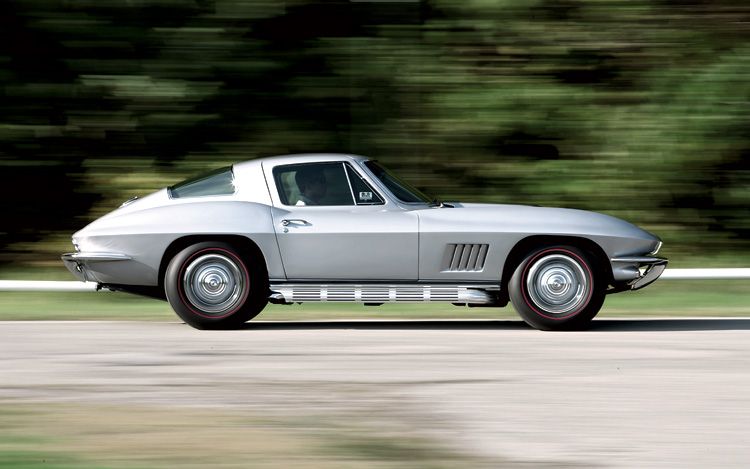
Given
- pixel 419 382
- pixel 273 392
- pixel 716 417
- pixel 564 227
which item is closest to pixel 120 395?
pixel 273 392

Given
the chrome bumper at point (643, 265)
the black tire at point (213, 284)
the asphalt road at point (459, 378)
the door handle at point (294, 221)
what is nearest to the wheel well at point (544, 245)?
the chrome bumper at point (643, 265)

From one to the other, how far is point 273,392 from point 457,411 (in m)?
1.17

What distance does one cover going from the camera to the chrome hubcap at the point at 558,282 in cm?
978

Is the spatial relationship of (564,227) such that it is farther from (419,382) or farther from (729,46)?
(729,46)

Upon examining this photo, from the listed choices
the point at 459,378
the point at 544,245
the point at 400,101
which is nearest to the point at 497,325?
the point at 544,245

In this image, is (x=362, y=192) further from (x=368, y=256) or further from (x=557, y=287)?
(x=557, y=287)

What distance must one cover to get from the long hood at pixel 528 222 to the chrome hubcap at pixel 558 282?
24 cm

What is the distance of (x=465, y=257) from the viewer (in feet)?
32.2

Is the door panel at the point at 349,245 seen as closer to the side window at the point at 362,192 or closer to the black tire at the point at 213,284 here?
the side window at the point at 362,192

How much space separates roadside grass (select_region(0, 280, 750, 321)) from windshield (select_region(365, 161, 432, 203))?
4.70 ft

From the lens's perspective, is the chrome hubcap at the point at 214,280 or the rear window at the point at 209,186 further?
the rear window at the point at 209,186

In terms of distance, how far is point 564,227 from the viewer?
978 cm

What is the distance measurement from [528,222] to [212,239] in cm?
255

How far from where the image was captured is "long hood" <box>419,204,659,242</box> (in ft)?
32.1
